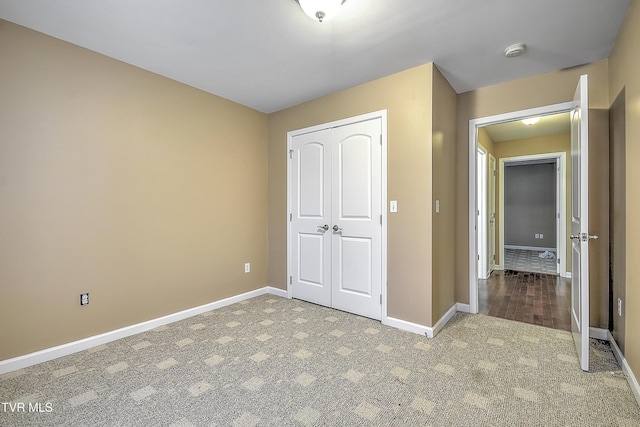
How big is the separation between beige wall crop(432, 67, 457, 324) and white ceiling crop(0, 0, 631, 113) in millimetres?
275

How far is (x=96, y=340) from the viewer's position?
2.46m

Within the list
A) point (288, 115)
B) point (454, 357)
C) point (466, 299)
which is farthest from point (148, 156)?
point (466, 299)

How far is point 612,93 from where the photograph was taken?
96.0 inches

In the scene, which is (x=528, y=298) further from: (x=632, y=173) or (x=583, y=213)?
(x=632, y=173)

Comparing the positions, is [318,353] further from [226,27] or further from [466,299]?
[226,27]

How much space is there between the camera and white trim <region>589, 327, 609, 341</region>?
101 inches

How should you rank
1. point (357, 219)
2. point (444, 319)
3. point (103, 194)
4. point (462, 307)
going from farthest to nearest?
point (462, 307), point (357, 219), point (444, 319), point (103, 194)

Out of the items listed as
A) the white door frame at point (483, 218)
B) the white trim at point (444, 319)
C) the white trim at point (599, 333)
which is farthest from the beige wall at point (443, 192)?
the white door frame at point (483, 218)

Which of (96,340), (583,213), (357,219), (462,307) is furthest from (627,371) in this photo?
(96,340)

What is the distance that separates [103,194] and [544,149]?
6.37 meters

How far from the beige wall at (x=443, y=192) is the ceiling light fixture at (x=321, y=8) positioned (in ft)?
4.11

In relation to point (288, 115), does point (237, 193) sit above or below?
below

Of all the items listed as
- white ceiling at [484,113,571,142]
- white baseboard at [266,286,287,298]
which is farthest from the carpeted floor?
white ceiling at [484,113,571,142]

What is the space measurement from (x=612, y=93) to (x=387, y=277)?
242 cm
